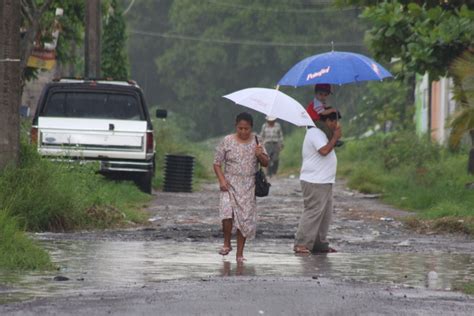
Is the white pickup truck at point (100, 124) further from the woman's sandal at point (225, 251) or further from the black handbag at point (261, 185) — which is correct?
the black handbag at point (261, 185)

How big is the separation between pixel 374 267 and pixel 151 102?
263ft

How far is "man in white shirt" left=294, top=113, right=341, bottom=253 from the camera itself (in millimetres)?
15086

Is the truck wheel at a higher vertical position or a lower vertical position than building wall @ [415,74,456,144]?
lower

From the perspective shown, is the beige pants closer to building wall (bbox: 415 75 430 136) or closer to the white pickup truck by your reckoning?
the white pickup truck

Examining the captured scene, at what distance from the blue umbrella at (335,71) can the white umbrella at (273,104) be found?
3.01ft

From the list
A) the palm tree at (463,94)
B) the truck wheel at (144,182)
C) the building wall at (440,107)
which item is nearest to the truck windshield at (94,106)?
the truck wheel at (144,182)

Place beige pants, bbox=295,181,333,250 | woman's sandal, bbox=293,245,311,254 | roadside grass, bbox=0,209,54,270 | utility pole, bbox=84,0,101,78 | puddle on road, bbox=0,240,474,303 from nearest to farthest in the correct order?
1. puddle on road, bbox=0,240,474,303
2. roadside grass, bbox=0,209,54,270
3. beige pants, bbox=295,181,333,250
4. woman's sandal, bbox=293,245,311,254
5. utility pole, bbox=84,0,101,78

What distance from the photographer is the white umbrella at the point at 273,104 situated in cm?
1421

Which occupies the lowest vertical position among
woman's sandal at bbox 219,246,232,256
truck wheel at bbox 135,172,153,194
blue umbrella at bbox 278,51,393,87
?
truck wheel at bbox 135,172,153,194

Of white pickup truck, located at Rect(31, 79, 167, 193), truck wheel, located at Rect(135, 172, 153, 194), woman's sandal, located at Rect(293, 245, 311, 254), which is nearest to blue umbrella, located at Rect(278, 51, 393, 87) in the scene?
woman's sandal, located at Rect(293, 245, 311, 254)

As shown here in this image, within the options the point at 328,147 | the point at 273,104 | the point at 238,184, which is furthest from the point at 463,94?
the point at 238,184

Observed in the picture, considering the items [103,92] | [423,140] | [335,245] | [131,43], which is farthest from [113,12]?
[131,43]

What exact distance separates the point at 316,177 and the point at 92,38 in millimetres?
15998

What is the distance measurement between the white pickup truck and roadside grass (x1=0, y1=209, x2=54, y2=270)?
1081 centimetres
